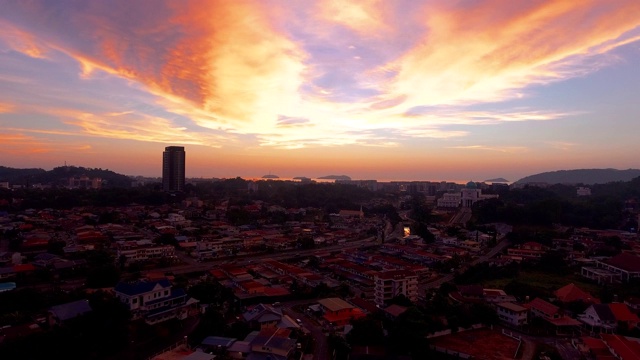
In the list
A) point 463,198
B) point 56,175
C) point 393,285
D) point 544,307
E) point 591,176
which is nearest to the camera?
point 544,307

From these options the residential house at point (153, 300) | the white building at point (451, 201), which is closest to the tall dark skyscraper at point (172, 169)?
the white building at point (451, 201)

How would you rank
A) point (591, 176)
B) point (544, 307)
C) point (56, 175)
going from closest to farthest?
point (544, 307)
point (56, 175)
point (591, 176)

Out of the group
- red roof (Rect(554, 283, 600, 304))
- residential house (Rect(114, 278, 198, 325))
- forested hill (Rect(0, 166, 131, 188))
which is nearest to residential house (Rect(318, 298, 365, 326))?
residential house (Rect(114, 278, 198, 325))

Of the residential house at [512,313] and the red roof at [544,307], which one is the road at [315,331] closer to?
the residential house at [512,313]

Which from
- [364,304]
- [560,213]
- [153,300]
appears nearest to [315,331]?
[364,304]

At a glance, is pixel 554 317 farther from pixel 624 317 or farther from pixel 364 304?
pixel 364 304

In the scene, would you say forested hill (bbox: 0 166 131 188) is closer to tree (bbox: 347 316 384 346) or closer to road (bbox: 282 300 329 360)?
road (bbox: 282 300 329 360)

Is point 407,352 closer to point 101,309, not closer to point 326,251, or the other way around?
point 101,309
